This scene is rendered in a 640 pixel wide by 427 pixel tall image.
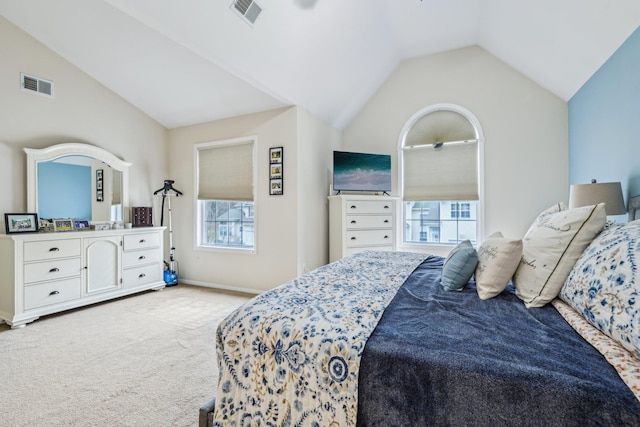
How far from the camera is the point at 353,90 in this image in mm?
4160

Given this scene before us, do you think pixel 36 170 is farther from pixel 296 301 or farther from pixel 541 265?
pixel 541 265

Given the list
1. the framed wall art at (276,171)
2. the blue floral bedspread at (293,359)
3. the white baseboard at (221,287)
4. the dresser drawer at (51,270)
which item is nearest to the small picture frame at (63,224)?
the dresser drawer at (51,270)

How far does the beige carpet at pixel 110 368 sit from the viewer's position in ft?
5.32

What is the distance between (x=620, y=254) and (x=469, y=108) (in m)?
3.60

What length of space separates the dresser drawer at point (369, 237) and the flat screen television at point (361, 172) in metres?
0.59

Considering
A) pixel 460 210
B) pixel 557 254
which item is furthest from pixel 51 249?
pixel 460 210

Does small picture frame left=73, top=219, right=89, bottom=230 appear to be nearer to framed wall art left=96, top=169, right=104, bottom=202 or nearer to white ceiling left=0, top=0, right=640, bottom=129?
framed wall art left=96, top=169, right=104, bottom=202

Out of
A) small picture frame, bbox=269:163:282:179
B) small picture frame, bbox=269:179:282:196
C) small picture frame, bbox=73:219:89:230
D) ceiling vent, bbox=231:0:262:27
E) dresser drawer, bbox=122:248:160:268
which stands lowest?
dresser drawer, bbox=122:248:160:268

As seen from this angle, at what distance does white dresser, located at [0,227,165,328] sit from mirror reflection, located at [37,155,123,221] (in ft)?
1.39

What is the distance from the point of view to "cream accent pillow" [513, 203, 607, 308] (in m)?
1.23

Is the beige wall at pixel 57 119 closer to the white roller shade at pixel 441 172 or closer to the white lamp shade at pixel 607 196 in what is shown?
the white roller shade at pixel 441 172

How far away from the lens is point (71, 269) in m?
3.23

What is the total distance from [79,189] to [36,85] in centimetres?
119

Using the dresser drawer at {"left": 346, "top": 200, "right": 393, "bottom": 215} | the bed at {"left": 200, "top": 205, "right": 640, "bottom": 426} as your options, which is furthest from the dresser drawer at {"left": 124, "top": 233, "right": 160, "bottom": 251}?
the bed at {"left": 200, "top": 205, "right": 640, "bottom": 426}
